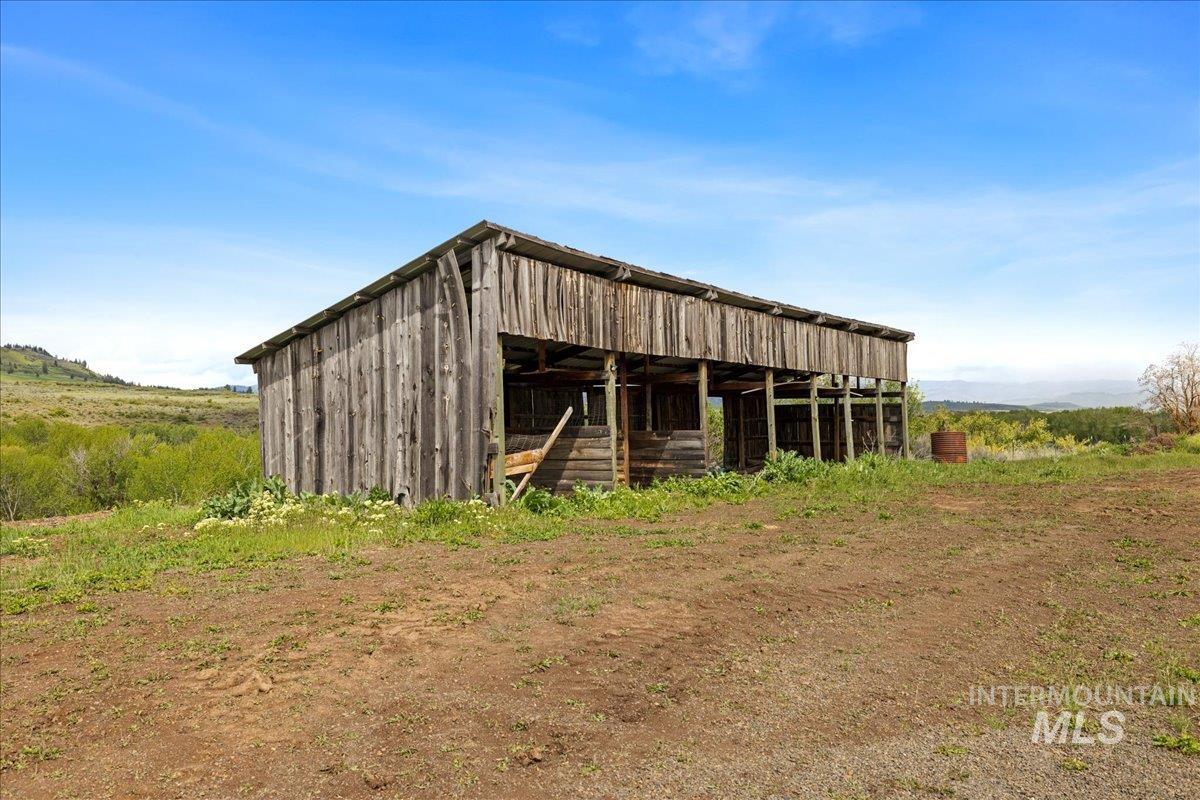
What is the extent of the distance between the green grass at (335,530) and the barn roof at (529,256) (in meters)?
4.60

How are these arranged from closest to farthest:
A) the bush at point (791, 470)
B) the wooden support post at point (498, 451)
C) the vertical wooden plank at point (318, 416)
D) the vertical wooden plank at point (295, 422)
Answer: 1. the wooden support post at point (498, 451)
2. the vertical wooden plank at point (318, 416)
3. the vertical wooden plank at point (295, 422)
4. the bush at point (791, 470)

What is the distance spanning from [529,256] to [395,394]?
13.2 feet

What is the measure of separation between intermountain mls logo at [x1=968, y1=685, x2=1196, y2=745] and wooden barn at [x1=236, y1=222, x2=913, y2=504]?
9.30 metres

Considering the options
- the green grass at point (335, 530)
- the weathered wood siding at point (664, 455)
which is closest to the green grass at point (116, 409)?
the weathered wood siding at point (664, 455)

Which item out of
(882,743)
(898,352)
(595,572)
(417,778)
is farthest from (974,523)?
(898,352)

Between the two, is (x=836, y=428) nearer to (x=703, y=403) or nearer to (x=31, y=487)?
(x=703, y=403)

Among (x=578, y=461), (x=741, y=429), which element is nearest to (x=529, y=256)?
(x=578, y=461)

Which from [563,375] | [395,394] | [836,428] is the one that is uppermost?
[563,375]

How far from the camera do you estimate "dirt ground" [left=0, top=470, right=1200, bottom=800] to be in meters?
3.89

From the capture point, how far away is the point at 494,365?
1293 centimetres

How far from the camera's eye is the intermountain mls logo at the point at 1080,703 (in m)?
4.11

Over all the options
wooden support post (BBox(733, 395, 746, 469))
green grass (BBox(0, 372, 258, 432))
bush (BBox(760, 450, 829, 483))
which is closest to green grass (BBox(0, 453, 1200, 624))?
bush (BBox(760, 450, 829, 483))

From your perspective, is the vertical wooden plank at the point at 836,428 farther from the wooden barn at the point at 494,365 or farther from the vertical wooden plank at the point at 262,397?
the vertical wooden plank at the point at 262,397

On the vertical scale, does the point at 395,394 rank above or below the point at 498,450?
above
